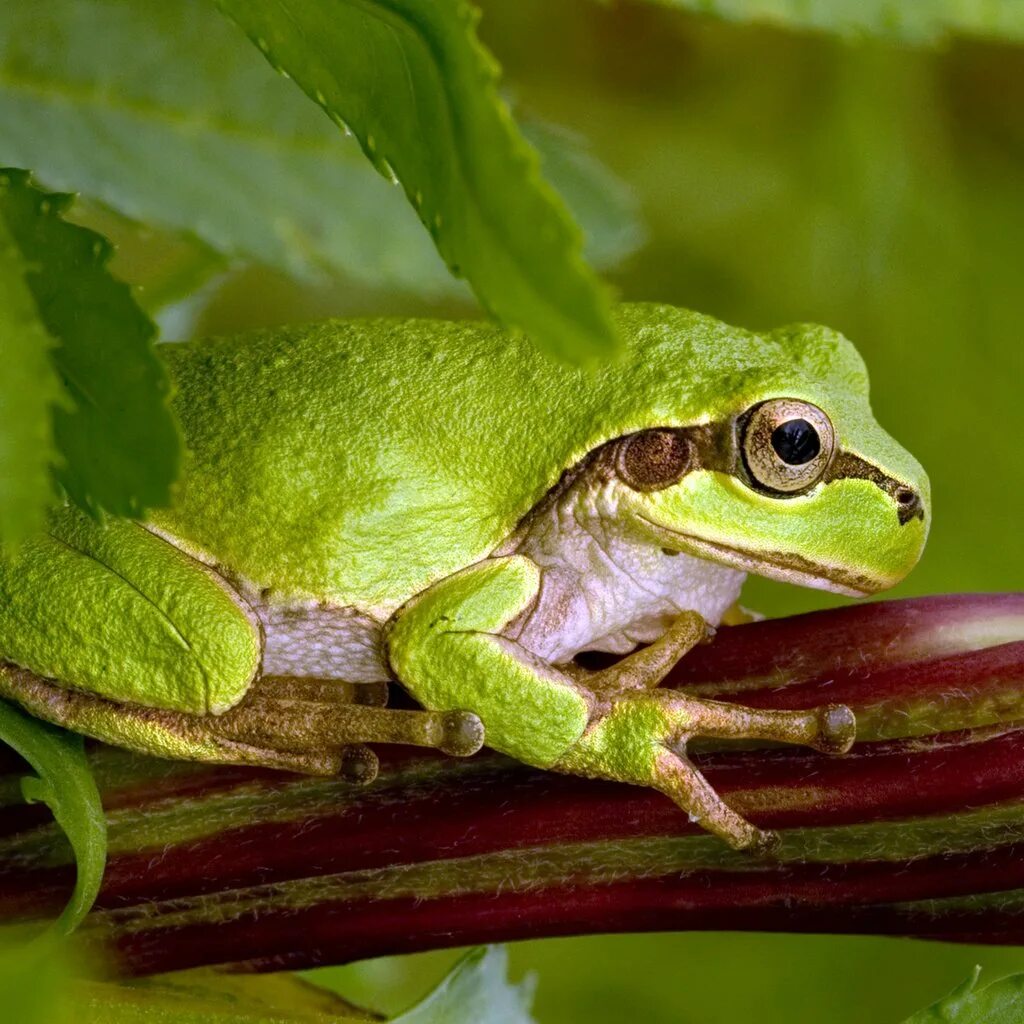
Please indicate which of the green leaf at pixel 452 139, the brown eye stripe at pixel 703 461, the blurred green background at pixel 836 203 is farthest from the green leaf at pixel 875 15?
the blurred green background at pixel 836 203

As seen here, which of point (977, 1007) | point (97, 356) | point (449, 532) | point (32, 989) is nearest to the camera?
point (32, 989)

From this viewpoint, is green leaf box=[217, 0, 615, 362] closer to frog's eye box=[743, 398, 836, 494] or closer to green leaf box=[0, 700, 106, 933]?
green leaf box=[0, 700, 106, 933]

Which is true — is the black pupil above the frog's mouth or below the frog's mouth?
above

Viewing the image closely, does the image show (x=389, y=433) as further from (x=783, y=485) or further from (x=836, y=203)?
(x=836, y=203)

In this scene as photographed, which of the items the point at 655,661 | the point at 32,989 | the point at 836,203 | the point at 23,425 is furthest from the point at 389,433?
the point at 836,203

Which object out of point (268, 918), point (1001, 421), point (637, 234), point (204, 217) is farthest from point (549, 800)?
point (1001, 421)

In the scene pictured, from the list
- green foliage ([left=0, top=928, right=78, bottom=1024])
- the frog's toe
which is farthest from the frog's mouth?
green foliage ([left=0, top=928, right=78, bottom=1024])

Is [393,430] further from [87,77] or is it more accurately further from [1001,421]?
[1001,421]
